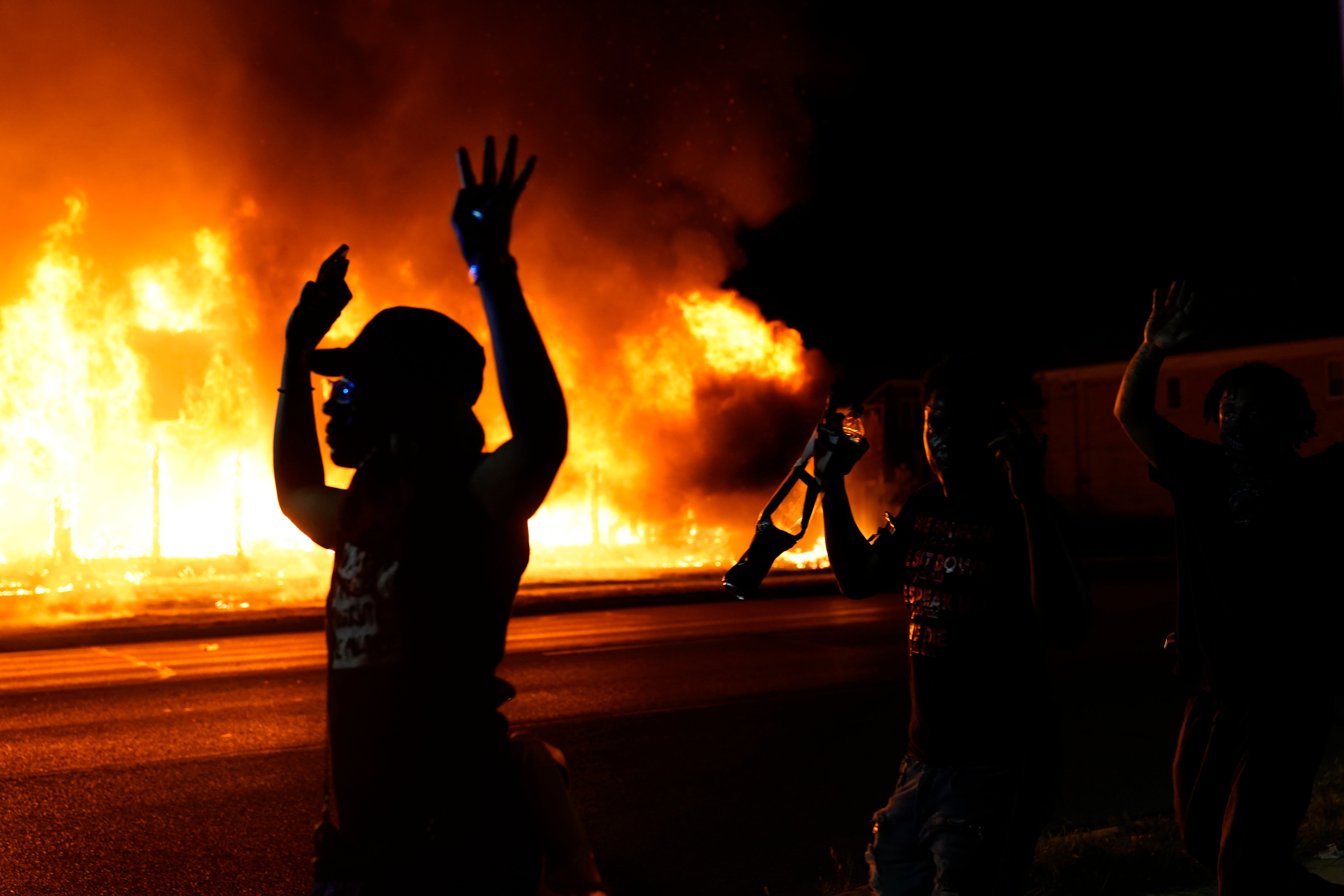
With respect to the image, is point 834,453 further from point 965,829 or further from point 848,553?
point 965,829

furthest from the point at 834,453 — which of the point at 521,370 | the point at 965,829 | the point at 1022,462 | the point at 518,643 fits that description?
the point at 518,643

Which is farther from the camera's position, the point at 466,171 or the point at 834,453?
the point at 834,453

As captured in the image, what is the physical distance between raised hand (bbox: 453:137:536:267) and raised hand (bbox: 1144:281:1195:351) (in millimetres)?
2232

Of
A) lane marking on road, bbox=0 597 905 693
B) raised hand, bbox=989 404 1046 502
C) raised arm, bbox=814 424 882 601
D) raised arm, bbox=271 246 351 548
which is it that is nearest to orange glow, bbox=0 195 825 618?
lane marking on road, bbox=0 597 905 693

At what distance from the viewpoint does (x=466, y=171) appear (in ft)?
6.08

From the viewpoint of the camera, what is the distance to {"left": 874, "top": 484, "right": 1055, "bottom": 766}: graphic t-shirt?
287 centimetres

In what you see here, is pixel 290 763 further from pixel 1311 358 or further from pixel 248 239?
pixel 1311 358

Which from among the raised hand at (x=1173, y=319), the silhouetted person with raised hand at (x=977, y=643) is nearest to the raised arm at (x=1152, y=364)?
the raised hand at (x=1173, y=319)

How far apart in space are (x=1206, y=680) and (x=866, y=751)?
12.3 feet

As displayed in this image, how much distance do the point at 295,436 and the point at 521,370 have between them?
683 millimetres

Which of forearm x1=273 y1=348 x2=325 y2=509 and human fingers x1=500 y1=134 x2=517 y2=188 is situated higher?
human fingers x1=500 y1=134 x2=517 y2=188

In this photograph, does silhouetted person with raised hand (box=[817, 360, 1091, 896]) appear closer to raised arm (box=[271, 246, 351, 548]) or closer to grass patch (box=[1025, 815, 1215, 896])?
raised arm (box=[271, 246, 351, 548])

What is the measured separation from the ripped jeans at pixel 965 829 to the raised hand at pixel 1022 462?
2.27 feet

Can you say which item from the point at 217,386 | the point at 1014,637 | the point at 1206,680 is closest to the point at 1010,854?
the point at 1014,637
